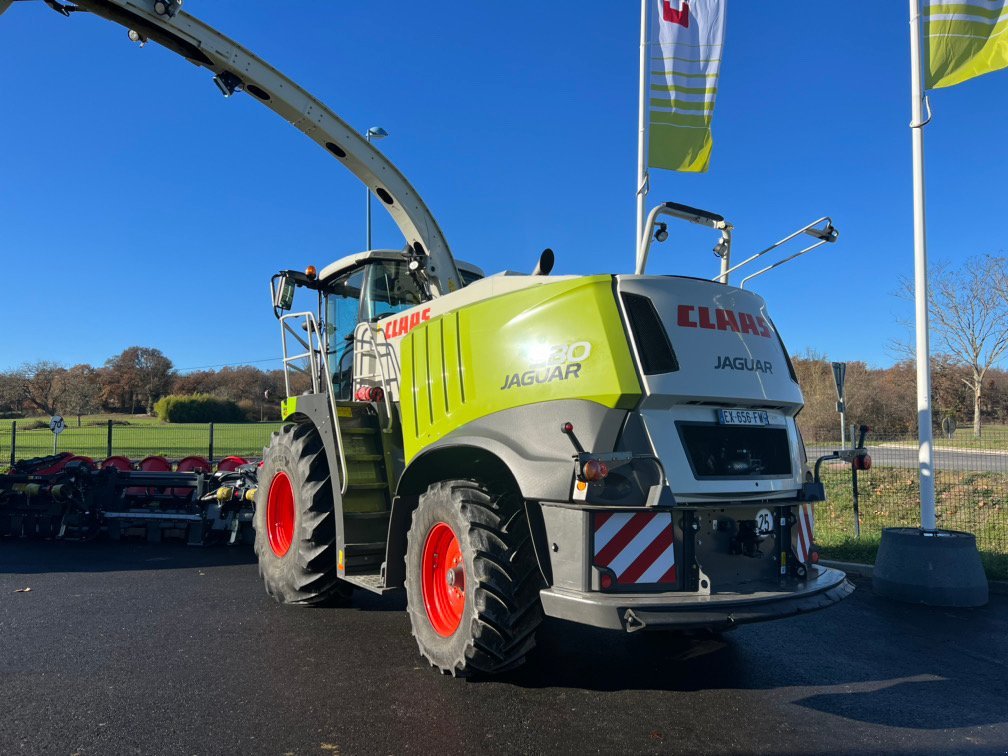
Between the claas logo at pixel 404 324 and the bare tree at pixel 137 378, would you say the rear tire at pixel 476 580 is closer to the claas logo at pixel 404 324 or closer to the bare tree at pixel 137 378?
the claas logo at pixel 404 324

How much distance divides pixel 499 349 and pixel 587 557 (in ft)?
4.50

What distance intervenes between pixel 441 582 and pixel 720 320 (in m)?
2.45

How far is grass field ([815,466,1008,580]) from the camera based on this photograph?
9.89 metres

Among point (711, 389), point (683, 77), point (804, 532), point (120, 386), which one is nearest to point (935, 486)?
point (683, 77)

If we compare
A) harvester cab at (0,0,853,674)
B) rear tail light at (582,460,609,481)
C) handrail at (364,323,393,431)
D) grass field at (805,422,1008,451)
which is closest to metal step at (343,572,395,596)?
harvester cab at (0,0,853,674)

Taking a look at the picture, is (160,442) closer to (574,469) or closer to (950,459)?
(950,459)

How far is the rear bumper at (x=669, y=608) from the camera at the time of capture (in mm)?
3494

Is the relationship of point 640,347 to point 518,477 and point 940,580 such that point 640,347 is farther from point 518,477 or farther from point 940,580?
point 940,580

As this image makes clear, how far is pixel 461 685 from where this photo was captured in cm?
426

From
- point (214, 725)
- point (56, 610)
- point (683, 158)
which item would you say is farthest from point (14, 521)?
point (683, 158)

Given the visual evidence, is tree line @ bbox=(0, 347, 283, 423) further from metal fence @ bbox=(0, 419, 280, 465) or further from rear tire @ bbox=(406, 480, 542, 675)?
rear tire @ bbox=(406, 480, 542, 675)

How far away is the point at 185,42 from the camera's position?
6164 millimetres

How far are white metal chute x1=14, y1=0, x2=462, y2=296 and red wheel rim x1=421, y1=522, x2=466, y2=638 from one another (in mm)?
2713

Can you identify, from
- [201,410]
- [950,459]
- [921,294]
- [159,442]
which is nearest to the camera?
[921,294]
